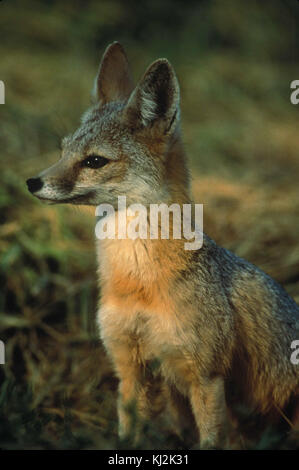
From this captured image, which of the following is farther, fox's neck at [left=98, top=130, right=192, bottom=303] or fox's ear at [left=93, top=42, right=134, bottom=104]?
fox's ear at [left=93, top=42, right=134, bottom=104]

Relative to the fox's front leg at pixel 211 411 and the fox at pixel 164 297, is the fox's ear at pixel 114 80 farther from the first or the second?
the fox's front leg at pixel 211 411

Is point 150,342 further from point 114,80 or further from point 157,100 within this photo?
point 114,80

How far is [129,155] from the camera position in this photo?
3.05m

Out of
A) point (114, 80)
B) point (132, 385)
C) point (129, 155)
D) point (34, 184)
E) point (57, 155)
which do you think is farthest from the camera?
point (57, 155)

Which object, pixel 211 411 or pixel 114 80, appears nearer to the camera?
pixel 211 411

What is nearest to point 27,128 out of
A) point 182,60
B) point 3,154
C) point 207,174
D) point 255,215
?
point 3,154

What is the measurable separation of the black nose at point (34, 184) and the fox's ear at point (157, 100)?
615 millimetres

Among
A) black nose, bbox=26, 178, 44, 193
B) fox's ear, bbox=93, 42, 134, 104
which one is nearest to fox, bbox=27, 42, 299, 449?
black nose, bbox=26, 178, 44, 193

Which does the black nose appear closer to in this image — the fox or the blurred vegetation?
the fox

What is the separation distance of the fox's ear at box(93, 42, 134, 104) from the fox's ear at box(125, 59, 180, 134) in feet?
1.81

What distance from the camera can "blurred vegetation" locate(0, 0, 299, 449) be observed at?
4074mm

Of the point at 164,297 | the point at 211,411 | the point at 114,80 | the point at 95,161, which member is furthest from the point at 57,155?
the point at 211,411

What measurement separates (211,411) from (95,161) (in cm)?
148

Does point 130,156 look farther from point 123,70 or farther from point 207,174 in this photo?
point 207,174
